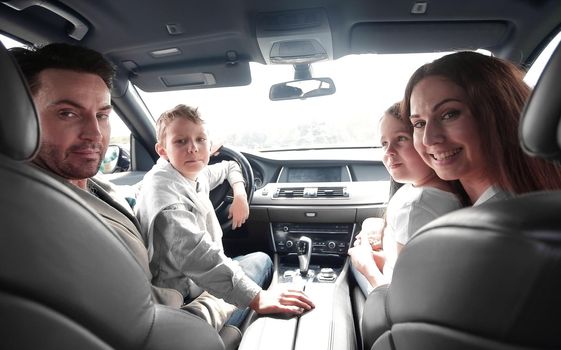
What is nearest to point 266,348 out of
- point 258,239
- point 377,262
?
point 377,262

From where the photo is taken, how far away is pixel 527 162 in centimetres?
112

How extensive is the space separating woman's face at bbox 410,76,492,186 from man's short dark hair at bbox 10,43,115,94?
145 cm

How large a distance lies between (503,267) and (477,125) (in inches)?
32.9

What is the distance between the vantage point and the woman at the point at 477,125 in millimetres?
1147

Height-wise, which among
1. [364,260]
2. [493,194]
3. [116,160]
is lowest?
[364,260]

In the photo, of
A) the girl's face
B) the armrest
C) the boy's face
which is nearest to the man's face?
the boy's face

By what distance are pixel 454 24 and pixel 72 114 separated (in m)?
2.58

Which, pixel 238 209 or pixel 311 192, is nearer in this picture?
pixel 238 209

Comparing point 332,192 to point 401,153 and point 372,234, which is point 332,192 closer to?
point 372,234

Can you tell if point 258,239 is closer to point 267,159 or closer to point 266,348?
point 267,159

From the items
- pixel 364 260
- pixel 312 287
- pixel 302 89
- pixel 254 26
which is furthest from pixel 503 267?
pixel 302 89

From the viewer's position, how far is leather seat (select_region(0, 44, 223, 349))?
62 cm

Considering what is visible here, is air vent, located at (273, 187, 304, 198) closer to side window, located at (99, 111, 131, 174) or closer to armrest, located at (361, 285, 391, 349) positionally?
side window, located at (99, 111, 131, 174)

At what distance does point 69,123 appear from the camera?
1.42 m
